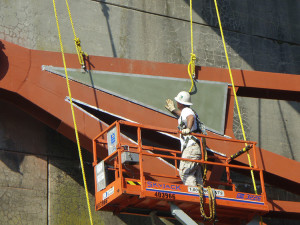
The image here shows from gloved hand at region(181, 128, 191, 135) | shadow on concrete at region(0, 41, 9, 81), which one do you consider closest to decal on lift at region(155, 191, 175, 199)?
gloved hand at region(181, 128, 191, 135)

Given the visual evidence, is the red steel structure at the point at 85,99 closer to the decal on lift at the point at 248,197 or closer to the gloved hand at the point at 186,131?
the decal on lift at the point at 248,197

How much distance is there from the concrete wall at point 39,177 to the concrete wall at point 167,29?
1.90 meters

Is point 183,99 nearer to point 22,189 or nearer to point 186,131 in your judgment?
point 186,131

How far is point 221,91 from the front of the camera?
1334 cm

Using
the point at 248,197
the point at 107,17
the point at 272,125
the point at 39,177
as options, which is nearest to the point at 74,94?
the point at 39,177

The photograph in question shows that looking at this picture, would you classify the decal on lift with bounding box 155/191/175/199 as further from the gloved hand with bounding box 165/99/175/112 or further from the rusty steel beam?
the gloved hand with bounding box 165/99/175/112

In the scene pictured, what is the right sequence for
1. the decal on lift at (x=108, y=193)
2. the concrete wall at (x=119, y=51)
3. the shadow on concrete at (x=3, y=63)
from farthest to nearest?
the concrete wall at (x=119, y=51) → the shadow on concrete at (x=3, y=63) → the decal on lift at (x=108, y=193)

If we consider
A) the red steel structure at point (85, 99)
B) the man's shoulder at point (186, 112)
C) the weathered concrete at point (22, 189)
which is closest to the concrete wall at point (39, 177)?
the weathered concrete at point (22, 189)

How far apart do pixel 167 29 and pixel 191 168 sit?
194 inches

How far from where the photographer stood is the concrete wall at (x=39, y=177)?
1233 centimetres

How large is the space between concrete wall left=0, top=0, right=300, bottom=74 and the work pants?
3.89 metres

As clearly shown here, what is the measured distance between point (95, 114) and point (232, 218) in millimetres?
3106

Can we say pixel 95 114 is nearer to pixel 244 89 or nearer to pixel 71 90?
pixel 71 90

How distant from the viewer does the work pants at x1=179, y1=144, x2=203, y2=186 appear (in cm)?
1126
